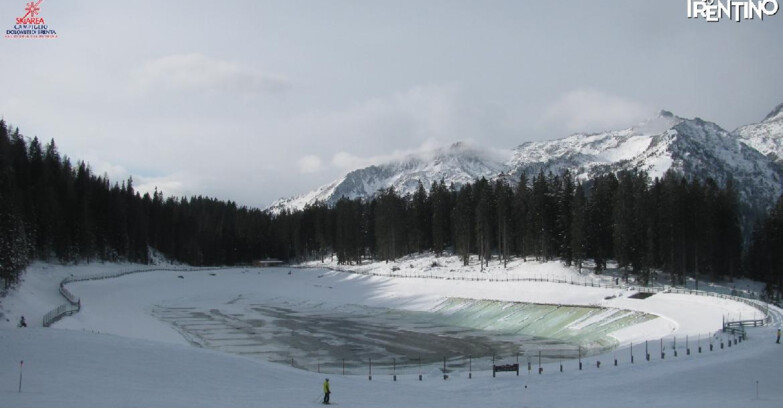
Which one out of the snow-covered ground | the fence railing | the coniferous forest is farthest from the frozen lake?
the coniferous forest

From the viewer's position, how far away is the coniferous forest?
8456cm

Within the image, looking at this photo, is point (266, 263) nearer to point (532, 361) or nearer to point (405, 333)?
point (405, 333)

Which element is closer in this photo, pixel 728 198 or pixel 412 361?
pixel 412 361

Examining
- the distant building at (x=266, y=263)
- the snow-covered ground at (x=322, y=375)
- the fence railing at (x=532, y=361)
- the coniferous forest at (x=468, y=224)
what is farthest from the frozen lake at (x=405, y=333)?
the distant building at (x=266, y=263)

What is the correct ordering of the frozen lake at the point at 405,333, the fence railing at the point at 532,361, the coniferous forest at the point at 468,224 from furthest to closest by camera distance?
the coniferous forest at the point at 468,224 < the frozen lake at the point at 405,333 < the fence railing at the point at 532,361

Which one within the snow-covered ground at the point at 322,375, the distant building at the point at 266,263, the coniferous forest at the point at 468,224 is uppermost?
the coniferous forest at the point at 468,224

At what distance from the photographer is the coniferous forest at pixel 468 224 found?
84.6 metres

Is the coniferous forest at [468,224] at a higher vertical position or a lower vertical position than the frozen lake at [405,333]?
higher

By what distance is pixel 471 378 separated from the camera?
121 ft

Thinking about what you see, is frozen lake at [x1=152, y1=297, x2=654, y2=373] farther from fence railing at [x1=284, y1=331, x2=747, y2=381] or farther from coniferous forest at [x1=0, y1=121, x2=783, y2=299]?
coniferous forest at [x1=0, y1=121, x2=783, y2=299]

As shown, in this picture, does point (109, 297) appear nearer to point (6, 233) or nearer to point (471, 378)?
point (6, 233)

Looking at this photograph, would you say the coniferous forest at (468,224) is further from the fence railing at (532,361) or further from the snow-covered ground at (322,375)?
the fence railing at (532,361)

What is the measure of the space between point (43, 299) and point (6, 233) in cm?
890

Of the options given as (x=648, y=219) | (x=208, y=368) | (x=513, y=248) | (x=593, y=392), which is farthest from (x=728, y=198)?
(x=208, y=368)
